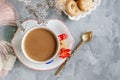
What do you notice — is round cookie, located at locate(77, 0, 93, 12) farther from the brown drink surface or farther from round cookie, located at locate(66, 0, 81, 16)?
the brown drink surface

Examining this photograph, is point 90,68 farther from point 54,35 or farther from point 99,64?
point 54,35

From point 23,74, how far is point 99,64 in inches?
9.1

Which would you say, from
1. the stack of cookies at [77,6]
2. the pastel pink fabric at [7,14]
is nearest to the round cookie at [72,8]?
the stack of cookies at [77,6]

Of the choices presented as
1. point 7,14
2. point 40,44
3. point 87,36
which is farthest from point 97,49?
point 7,14

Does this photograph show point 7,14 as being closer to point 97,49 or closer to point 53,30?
point 53,30

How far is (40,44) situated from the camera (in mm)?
1180

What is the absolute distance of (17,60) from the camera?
120 cm

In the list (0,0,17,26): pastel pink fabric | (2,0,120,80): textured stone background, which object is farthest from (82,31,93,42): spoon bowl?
(0,0,17,26): pastel pink fabric

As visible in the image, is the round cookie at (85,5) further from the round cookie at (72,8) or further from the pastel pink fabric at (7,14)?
the pastel pink fabric at (7,14)

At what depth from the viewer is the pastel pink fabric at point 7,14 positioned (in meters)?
1.19

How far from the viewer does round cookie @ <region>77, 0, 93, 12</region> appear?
1.21m

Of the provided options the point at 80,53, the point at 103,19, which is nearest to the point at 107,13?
the point at 103,19

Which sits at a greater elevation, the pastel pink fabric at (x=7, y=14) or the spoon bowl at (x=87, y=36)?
the pastel pink fabric at (x=7, y=14)

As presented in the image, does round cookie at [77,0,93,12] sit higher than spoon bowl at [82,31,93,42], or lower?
higher
